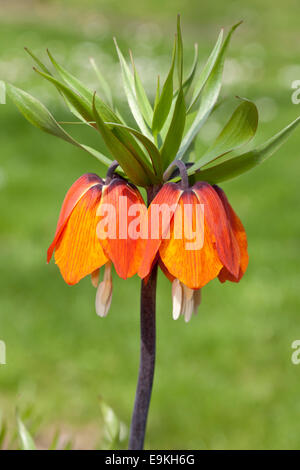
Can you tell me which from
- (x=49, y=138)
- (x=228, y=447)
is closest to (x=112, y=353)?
(x=228, y=447)

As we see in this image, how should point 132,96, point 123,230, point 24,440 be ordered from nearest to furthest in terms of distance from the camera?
1. point 123,230
2. point 132,96
3. point 24,440

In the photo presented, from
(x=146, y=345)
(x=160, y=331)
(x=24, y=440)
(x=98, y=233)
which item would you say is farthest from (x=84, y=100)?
(x=160, y=331)

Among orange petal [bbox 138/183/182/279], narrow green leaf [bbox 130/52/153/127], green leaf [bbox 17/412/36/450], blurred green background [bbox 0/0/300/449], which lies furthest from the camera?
blurred green background [bbox 0/0/300/449]

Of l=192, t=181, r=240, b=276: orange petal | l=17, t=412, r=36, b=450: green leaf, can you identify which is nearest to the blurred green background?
l=17, t=412, r=36, b=450: green leaf

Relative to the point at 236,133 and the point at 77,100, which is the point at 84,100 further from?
the point at 236,133

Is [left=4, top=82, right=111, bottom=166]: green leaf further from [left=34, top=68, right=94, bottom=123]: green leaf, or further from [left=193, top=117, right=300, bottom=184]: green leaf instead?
[left=193, top=117, right=300, bottom=184]: green leaf
